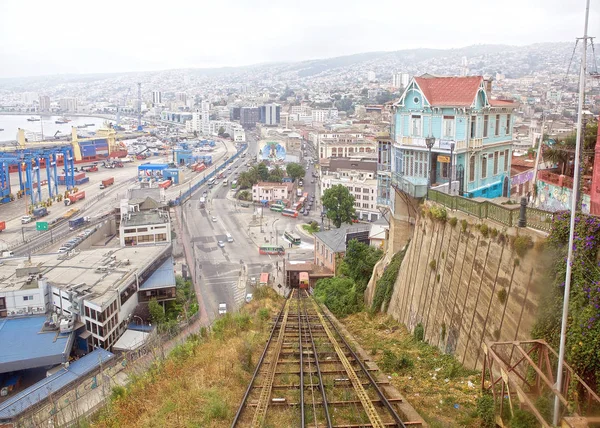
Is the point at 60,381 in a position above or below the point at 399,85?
below

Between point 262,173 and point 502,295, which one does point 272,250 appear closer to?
point 262,173

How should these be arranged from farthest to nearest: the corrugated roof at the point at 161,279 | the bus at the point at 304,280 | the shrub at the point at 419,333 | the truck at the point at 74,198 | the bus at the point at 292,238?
the truck at the point at 74,198, the bus at the point at 292,238, the bus at the point at 304,280, the corrugated roof at the point at 161,279, the shrub at the point at 419,333

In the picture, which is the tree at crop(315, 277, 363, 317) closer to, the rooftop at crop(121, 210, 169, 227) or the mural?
the rooftop at crop(121, 210, 169, 227)

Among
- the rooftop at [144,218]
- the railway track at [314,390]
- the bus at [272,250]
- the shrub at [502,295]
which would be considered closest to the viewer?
the railway track at [314,390]

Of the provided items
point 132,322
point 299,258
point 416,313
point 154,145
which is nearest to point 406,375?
point 416,313

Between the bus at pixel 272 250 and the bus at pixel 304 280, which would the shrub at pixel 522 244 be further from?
the bus at pixel 272 250

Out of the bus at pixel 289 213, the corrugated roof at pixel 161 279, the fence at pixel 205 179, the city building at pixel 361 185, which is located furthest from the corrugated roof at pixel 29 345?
the fence at pixel 205 179

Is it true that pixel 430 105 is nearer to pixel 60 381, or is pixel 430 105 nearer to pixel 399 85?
pixel 60 381

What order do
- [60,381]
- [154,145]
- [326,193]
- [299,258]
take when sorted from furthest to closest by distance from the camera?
[154,145], [326,193], [299,258], [60,381]

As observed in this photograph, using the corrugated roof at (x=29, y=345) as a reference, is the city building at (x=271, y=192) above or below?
above
